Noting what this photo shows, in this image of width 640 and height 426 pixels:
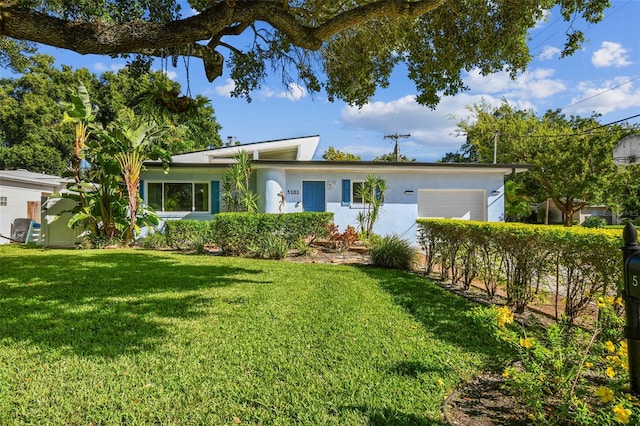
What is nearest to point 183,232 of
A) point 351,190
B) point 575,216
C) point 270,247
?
point 270,247

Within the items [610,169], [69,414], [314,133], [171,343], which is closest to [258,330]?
[171,343]

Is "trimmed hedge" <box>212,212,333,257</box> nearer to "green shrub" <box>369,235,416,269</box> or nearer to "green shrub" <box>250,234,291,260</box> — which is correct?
"green shrub" <box>250,234,291,260</box>

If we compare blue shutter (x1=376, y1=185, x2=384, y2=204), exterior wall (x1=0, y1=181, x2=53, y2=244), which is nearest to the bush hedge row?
blue shutter (x1=376, y1=185, x2=384, y2=204)

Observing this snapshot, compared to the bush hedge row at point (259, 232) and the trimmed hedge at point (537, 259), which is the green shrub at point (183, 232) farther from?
the trimmed hedge at point (537, 259)

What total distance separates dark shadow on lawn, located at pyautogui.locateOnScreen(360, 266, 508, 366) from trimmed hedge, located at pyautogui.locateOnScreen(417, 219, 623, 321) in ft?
2.15

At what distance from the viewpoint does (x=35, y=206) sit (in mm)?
16266

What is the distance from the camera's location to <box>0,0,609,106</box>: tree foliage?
4.13 meters

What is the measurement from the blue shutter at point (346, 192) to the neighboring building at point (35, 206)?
1070cm

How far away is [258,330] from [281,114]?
24.5 feet

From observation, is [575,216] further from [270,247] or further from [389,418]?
[389,418]

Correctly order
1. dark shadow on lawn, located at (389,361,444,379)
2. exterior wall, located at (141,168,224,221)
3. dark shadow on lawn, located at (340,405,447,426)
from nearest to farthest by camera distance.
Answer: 1. dark shadow on lawn, located at (340,405,447,426)
2. dark shadow on lawn, located at (389,361,444,379)
3. exterior wall, located at (141,168,224,221)

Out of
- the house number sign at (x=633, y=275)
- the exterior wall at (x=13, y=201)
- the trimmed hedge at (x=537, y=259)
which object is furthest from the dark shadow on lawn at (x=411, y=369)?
the exterior wall at (x=13, y=201)

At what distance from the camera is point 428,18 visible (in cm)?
712

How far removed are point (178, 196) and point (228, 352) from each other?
12424 millimetres
